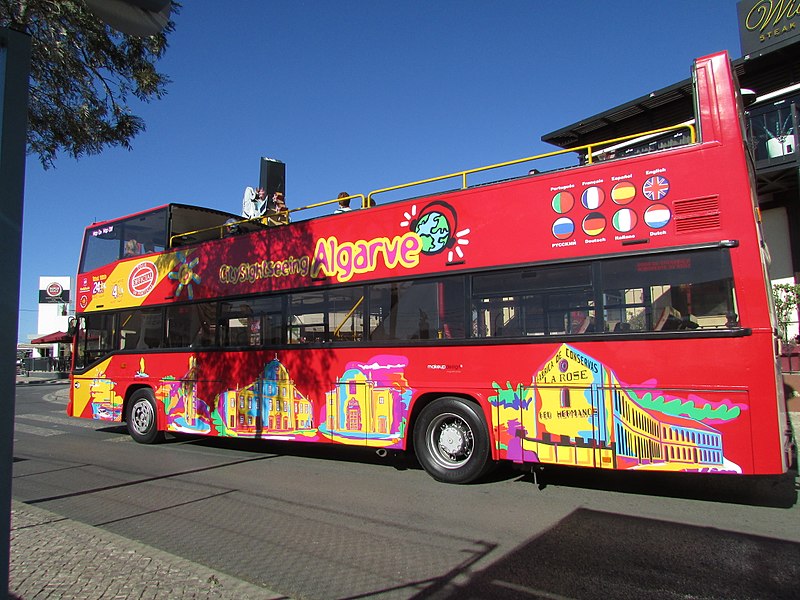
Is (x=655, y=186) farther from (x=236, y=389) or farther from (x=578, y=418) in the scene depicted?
(x=236, y=389)

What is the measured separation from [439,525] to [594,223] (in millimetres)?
3651

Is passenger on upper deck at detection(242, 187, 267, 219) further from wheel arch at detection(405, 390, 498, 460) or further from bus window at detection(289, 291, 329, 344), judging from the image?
wheel arch at detection(405, 390, 498, 460)

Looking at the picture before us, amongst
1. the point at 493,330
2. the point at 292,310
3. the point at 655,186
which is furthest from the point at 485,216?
the point at 292,310

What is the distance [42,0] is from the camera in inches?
225

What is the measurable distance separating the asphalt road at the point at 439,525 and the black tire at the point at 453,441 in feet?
0.78

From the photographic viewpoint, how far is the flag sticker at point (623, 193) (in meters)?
6.07

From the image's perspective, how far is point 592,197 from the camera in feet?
20.7

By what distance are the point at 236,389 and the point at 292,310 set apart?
6.01 ft

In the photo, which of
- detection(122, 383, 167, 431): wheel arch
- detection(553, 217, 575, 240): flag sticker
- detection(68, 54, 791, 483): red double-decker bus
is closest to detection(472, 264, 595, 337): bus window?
detection(68, 54, 791, 483): red double-decker bus

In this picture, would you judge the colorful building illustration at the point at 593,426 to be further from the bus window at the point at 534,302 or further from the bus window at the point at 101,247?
the bus window at the point at 101,247

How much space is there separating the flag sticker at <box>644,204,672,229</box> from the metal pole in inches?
218

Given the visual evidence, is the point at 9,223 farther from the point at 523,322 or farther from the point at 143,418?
the point at 143,418

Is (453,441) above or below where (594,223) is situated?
below

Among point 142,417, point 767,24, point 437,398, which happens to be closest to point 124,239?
point 142,417
